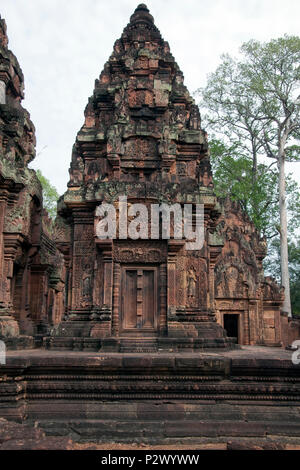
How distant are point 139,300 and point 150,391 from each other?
100 inches

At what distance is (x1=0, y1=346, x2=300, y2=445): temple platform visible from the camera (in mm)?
5074

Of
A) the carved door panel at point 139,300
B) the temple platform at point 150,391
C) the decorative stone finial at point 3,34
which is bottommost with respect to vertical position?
the temple platform at point 150,391

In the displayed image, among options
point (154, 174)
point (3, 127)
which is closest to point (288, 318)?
point (154, 174)

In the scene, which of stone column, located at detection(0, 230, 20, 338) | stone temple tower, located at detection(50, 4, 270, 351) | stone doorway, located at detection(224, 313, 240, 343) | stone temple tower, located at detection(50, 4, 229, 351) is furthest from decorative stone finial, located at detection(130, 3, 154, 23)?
stone doorway, located at detection(224, 313, 240, 343)

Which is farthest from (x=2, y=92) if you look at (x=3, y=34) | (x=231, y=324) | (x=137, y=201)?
(x=231, y=324)

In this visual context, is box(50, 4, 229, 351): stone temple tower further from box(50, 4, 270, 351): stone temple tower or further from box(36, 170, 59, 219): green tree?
→ box(36, 170, 59, 219): green tree

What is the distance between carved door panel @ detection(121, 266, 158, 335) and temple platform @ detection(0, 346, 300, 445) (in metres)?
2.28

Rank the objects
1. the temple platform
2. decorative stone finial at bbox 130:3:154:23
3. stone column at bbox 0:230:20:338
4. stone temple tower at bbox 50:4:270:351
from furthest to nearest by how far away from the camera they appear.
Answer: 1. decorative stone finial at bbox 130:3:154:23
2. stone column at bbox 0:230:20:338
3. stone temple tower at bbox 50:4:270:351
4. the temple platform

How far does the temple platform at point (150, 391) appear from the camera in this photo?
507cm

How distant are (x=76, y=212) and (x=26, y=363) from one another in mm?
3694

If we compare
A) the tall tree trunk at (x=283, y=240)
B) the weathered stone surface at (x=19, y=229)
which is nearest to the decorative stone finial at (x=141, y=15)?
the weathered stone surface at (x=19, y=229)

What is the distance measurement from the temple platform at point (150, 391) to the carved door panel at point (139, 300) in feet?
7.49

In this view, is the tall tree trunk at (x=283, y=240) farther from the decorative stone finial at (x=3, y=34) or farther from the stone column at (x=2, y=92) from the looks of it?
the decorative stone finial at (x=3, y=34)
